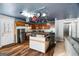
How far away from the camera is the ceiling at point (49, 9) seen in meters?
2.33

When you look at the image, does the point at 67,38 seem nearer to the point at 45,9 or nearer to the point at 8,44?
the point at 45,9

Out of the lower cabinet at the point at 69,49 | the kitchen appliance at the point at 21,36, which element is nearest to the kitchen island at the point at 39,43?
the kitchen appliance at the point at 21,36

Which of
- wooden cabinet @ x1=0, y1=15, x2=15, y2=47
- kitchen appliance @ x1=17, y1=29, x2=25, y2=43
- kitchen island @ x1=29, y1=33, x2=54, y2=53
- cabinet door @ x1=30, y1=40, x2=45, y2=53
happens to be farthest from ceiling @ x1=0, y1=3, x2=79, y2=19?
→ cabinet door @ x1=30, y1=40, x2=45, y2=53

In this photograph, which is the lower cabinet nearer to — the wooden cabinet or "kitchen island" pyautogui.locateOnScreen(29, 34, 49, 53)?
"kitchen island" pyautogui.locateOnScreen(29, 34, 49, 53)

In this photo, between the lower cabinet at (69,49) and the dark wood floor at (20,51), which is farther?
the dark wood floor at (20,51)

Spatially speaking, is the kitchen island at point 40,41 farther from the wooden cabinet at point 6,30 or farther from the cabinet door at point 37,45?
the wooden cabinet at point 6,30

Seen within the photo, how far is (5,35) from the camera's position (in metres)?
2.38

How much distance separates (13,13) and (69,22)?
1.08 m

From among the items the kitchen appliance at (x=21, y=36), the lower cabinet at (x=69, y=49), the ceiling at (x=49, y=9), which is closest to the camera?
the lower cabinet at (x=69, y=49)

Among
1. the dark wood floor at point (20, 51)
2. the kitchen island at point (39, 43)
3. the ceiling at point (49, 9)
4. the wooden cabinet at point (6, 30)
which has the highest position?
the ceiling at point (49, 9)

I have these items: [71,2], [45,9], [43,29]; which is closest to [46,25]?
[43,29]

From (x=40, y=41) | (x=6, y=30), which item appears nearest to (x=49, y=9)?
(x=40, y=41)

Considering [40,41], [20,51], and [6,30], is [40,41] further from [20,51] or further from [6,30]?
[6,30]

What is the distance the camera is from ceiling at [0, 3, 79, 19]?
2.33m
